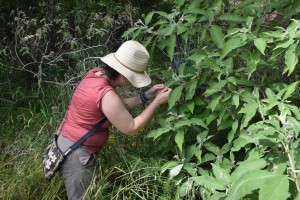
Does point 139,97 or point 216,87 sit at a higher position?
point 216,87

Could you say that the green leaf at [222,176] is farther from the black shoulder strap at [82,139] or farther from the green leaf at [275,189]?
the black shoulder strap at [82,139]

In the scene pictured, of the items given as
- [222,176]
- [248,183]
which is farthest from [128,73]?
[248,183]

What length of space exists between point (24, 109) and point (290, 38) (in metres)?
3.09

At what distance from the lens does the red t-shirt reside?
276 centimetres

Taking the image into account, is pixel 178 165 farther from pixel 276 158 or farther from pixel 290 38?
pixel 290 38

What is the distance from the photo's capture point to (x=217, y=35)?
112 inches

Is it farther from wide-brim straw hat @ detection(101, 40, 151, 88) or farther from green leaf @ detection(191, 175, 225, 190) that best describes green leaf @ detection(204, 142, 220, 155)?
green leaf @ detection(191, 175, 225, 190)

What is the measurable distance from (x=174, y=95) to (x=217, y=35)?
1.43 ft

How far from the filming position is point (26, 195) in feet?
10.9

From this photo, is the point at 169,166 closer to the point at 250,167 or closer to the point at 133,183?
the point at 133,183

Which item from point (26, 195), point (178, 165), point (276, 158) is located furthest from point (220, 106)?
point (26, 195)

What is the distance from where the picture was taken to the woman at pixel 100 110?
8.99 ft

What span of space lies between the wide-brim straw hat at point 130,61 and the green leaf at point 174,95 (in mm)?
180

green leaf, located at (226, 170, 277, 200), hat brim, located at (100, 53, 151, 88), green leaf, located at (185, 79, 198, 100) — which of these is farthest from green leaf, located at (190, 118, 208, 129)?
green leaf, located at (226, 170, 277, 200)
